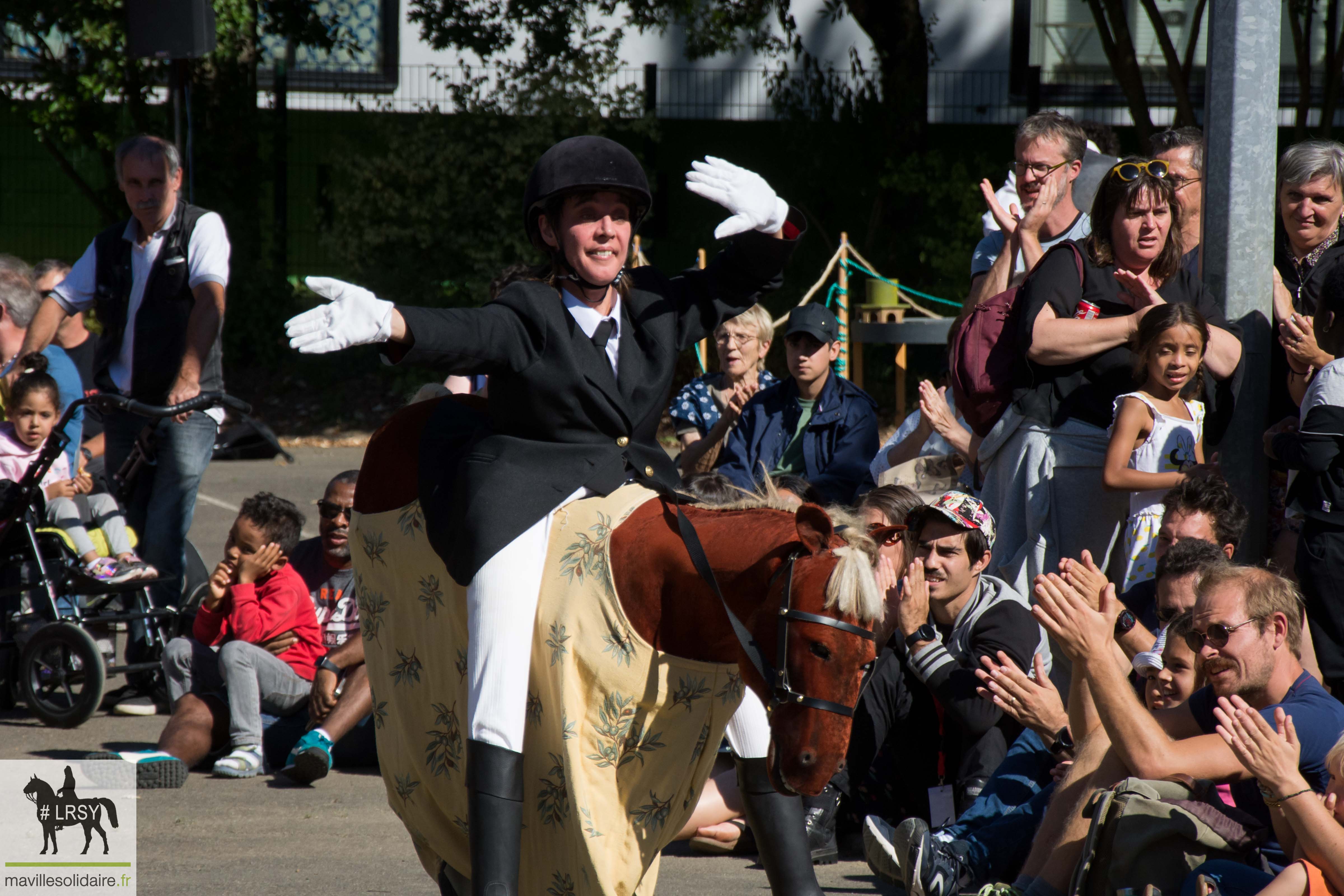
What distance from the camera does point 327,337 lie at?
121 inches

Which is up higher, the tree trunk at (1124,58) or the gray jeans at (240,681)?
the tree trunk at (1124,58)

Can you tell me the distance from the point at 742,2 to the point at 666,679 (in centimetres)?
1576

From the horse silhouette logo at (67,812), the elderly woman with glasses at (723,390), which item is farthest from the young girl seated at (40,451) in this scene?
the elderly woman with glasses at (723,390)

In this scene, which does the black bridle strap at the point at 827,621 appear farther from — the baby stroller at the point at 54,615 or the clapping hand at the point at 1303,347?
the baby stroller at the point at 54,615

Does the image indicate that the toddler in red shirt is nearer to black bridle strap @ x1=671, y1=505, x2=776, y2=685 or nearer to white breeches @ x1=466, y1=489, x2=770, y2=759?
white breeches @ x1=466, y1=489, x2=770, y2=759

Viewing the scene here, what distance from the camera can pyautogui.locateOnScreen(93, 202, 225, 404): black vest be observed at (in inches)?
278

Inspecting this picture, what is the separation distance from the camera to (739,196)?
149 inches

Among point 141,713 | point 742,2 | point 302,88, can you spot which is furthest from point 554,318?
point 302,88

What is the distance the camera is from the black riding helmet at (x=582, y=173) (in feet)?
11.8

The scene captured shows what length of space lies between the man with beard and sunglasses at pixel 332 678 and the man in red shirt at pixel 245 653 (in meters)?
0.12

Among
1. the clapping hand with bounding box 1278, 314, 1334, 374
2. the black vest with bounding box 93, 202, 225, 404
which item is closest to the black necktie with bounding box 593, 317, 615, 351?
the clapping hand with bounding box 1278, 314, 1334, 374

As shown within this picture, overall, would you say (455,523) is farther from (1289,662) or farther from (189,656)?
(189,656)

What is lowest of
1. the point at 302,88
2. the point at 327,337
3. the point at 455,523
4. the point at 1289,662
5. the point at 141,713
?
the point at 141,713

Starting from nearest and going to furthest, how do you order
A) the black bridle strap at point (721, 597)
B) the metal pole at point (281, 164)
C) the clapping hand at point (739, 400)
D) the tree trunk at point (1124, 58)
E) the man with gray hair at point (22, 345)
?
the black bridle strap at point (721, 597), the clapping hand at point (739, 400), the man with gray hair at point (22, 345), the tree trunk at point (1124, 58), the metal pole at point (281, 164)
